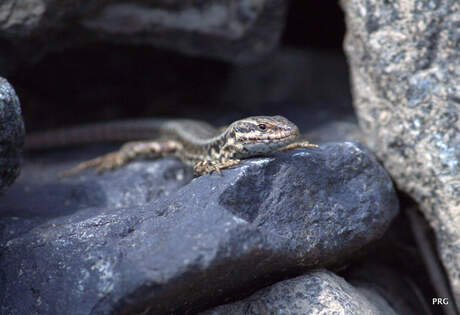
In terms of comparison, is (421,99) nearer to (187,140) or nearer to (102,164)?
(187,140)

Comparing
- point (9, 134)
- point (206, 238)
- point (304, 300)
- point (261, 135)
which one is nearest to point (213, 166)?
point (261, 135)

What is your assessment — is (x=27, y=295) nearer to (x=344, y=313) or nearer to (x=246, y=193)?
(x=246, y=193)

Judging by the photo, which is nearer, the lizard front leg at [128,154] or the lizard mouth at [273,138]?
the lizard mouth at [273,138]

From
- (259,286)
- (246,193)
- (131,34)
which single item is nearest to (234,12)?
(131,34)

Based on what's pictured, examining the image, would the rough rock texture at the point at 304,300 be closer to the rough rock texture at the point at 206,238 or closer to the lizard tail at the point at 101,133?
the rough rock texture at the point at 206,238

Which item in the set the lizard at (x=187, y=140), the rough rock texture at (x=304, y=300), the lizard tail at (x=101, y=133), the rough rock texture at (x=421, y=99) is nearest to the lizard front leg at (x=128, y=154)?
the lizard at (x=187, y=140)

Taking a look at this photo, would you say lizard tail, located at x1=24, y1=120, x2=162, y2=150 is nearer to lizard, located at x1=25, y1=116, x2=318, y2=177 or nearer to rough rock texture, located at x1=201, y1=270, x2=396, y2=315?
lizard, located at x1=25, y1=116, x2=318, y2=177

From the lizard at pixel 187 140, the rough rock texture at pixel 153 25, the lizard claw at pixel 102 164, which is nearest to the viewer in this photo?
the lizard at pixel 187 140
